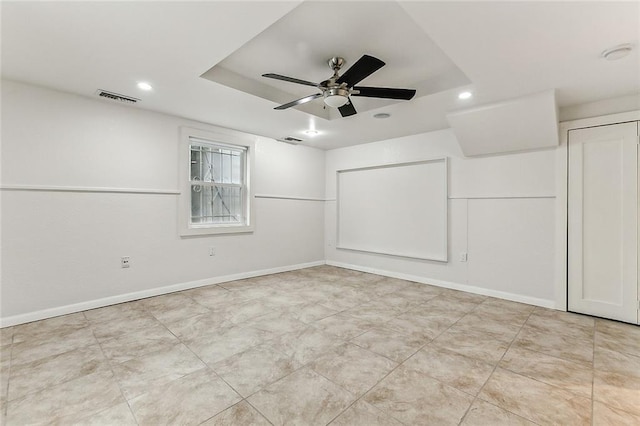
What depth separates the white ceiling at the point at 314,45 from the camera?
178cm

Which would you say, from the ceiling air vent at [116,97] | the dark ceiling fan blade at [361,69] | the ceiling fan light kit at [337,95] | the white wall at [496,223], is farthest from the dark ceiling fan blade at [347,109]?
the ceiling air vent at [116,97]

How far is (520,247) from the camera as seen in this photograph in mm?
3645

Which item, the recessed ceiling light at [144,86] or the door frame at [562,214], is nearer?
the recessed ceiling light at [144,86]

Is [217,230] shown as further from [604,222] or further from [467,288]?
[604,222]

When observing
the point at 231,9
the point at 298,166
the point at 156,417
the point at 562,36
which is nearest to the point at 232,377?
the point at 156,417

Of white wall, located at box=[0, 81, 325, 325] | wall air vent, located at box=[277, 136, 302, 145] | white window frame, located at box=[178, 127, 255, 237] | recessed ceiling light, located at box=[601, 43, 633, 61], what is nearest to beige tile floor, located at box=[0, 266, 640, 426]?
white wall, located at box=[0, 81, 325, 325]

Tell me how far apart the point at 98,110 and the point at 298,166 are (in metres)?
3.11

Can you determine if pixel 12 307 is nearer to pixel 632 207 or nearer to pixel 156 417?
pixel 156 417

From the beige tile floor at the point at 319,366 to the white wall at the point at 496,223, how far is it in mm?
474

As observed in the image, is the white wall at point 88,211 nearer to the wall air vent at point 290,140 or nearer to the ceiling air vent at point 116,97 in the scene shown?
the ceiling air vent at point 116,97

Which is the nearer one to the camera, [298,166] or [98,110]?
[98,110]

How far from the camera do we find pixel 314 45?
2.44 m

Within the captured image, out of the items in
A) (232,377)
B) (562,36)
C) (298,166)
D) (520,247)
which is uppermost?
(562,36)

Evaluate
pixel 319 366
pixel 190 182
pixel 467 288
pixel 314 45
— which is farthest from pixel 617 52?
pixel 190 182
